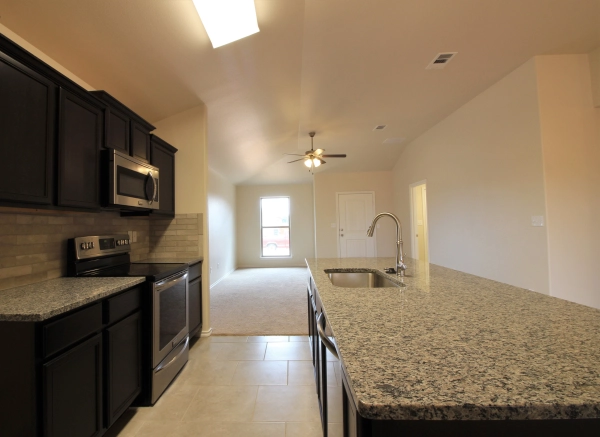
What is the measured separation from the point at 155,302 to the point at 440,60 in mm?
3532

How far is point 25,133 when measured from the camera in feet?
4.18

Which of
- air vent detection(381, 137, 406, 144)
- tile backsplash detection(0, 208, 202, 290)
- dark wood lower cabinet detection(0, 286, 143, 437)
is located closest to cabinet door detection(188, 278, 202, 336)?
tile backsplash detection(0, 208, 202, 290)

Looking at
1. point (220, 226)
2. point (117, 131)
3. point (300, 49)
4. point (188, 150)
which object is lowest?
point (220, 226)

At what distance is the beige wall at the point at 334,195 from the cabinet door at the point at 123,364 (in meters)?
5.11

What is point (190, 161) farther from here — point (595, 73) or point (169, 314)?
point (595, 73)

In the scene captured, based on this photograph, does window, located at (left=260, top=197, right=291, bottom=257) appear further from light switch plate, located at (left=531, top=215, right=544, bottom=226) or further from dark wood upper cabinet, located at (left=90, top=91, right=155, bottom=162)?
light switch plate, located at (left=531, top=215, right=544, bottom=226)

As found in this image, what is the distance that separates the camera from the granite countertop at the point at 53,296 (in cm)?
107

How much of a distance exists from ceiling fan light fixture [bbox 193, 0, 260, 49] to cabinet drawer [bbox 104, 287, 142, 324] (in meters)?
1.97

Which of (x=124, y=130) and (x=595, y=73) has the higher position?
(x=595, y=73)

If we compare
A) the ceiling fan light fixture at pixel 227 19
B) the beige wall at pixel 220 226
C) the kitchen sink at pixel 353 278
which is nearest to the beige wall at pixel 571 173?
the kitchen sink at pixel 353 278

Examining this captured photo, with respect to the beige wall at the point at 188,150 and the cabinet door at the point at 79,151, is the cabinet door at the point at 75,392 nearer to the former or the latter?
the cabinet door at the point at 79,151

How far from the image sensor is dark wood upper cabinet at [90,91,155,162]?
182cm

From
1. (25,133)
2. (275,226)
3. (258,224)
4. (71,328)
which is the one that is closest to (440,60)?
(25,133)

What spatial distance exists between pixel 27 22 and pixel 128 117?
69cm
